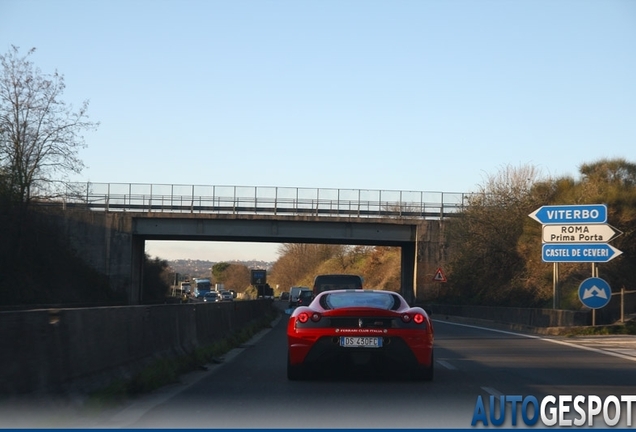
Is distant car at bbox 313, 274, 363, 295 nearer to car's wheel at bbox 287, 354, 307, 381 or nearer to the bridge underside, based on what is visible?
car's wheel at bbox 287, 354, 307, 381

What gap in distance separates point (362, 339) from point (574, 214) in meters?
17.8

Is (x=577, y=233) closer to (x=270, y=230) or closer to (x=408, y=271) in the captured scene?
(x=270, y=230)

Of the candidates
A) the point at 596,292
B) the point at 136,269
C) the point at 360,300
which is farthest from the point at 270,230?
the point at 360,300

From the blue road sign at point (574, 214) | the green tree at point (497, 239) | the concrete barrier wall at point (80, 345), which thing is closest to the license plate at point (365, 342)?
the concrete barrier wall at point (80, 345)

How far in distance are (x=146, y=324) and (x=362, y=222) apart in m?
41.8

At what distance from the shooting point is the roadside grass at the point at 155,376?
9477 mm

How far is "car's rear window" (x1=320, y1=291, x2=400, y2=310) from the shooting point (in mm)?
12094

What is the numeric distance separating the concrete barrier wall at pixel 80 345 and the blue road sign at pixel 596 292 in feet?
45.5

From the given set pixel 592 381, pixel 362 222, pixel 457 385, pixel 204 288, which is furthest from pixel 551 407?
pixel 204 288

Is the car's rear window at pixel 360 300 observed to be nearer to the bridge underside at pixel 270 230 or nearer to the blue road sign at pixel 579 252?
the blue road sign at pixel 579 252

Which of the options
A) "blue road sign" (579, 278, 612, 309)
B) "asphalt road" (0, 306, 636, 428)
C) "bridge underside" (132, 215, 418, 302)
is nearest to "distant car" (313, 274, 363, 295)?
"blue road sign" (579, 278, 612, 309)

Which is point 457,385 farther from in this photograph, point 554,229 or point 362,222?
point 362,222

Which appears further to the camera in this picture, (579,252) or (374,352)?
(579,252)

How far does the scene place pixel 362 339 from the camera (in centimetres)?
1145
